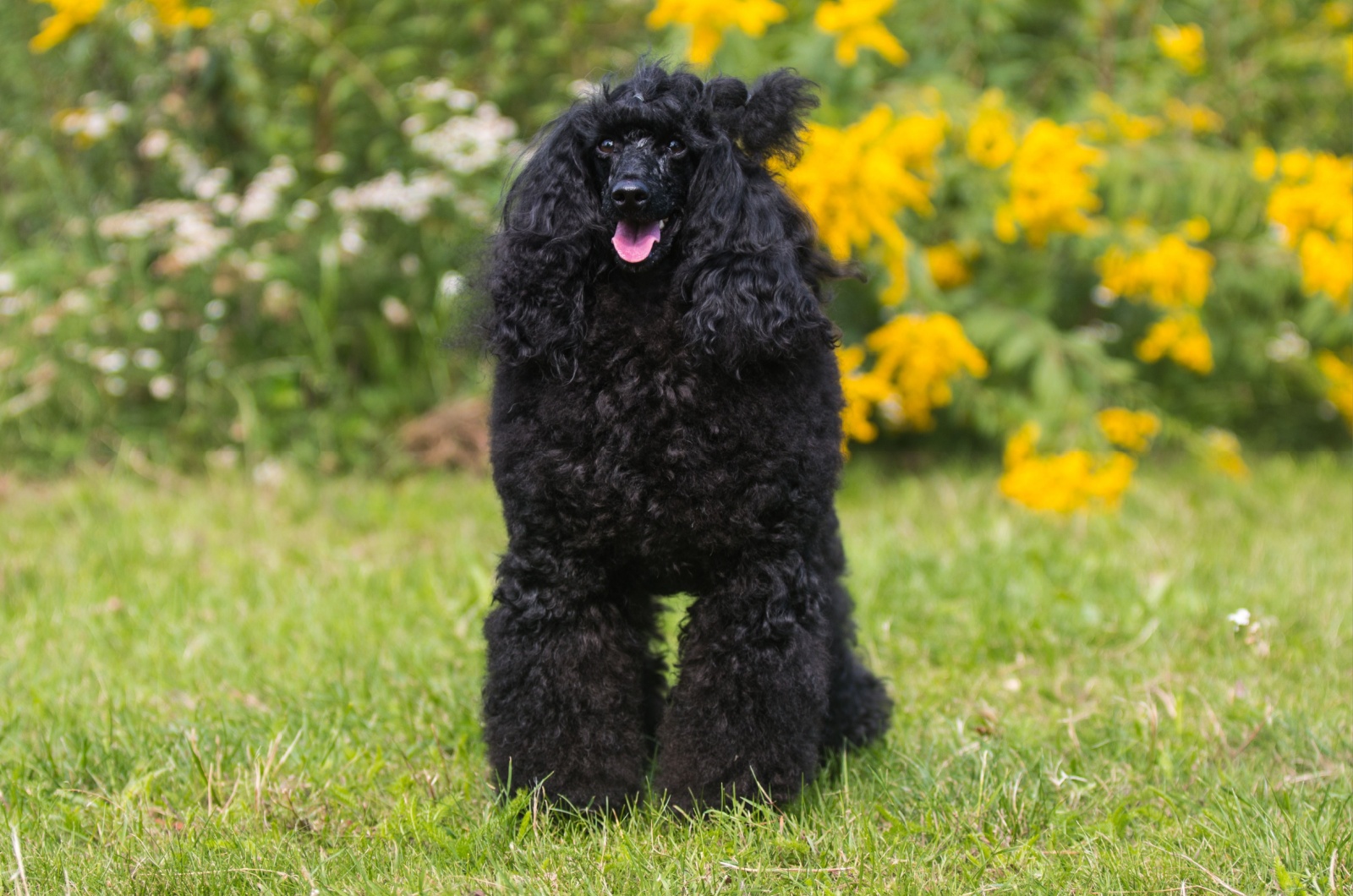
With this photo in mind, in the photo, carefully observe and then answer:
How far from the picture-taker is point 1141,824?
224 cm

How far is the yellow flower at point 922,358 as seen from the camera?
4316 mm

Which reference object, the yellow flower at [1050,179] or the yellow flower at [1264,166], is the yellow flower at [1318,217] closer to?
the yellow flower at [1264,166]

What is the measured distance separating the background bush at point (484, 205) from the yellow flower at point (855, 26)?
0.02 metres

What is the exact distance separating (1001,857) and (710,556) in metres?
0.72

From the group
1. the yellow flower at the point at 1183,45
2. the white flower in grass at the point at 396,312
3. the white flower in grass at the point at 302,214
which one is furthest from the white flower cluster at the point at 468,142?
the yellow flower at the point at 1183,45

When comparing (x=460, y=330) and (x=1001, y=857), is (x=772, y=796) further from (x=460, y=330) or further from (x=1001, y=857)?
(x=460, y=330)

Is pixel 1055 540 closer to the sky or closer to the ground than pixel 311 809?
closer to the ground

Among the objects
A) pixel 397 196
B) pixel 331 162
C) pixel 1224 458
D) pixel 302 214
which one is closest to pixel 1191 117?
pixel 1224 458

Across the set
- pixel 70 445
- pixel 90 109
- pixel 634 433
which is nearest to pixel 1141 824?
pixel 634 433

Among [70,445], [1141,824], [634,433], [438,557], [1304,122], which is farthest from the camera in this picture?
[1304,122]

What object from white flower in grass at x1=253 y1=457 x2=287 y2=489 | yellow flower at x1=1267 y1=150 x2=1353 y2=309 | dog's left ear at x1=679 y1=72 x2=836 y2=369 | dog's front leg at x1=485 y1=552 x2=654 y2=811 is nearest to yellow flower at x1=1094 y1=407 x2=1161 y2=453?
yellow flower at x1=1267 y1=150 x2=1353 y2=309

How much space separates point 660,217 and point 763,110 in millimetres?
279

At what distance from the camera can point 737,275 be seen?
207cm

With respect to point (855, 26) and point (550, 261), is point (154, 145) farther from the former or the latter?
point (550, 261)
